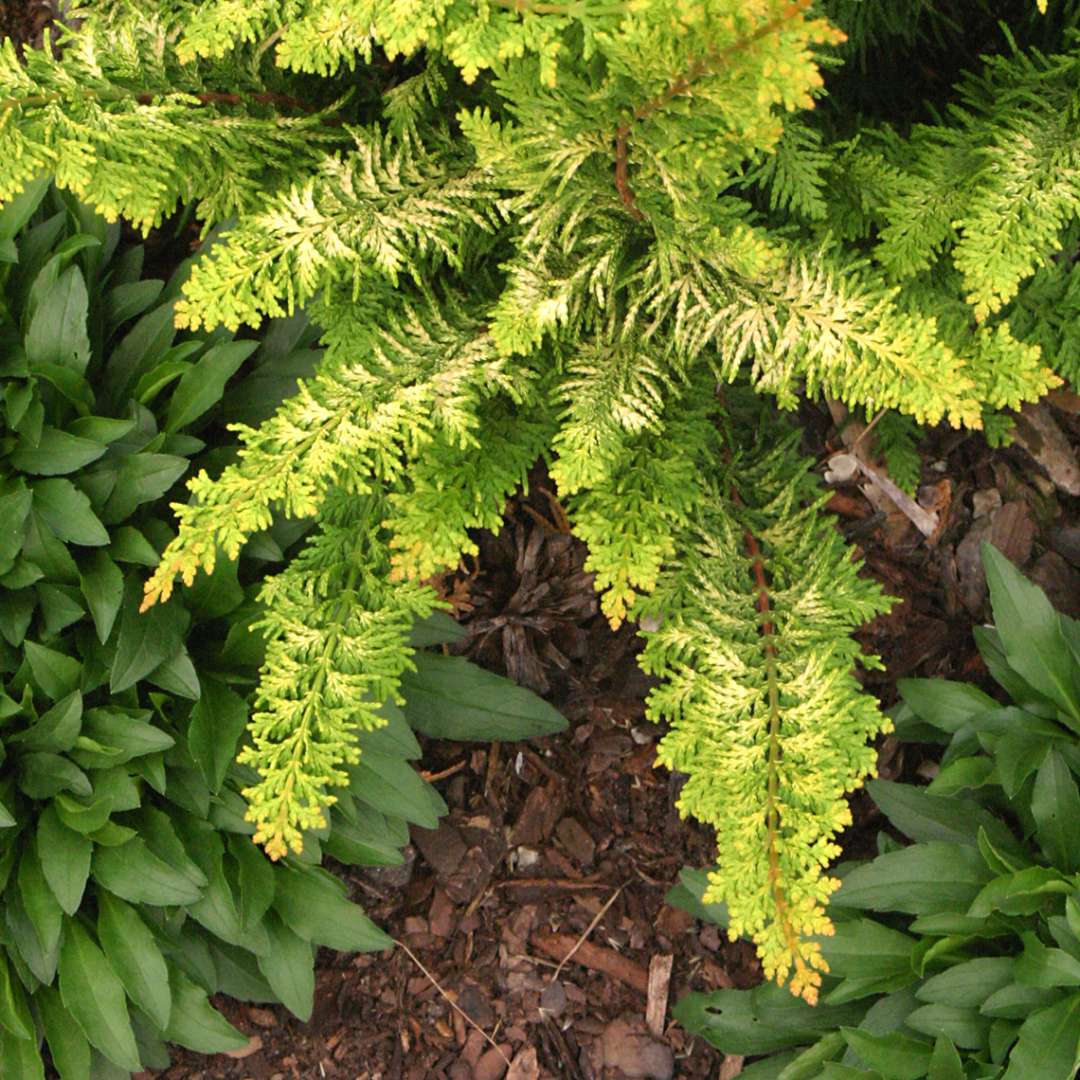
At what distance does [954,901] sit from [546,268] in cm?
173

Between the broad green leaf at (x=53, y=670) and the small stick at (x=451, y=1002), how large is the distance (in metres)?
1.17

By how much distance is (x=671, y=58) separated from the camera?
1621 millimetres

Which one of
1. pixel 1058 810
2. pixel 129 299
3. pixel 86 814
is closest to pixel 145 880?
pixel 86 814

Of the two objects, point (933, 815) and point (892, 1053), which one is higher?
point (933, 815)

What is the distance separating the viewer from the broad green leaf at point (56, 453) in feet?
8.91

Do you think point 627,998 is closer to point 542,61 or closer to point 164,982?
point 164,982

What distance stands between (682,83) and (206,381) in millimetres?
1620

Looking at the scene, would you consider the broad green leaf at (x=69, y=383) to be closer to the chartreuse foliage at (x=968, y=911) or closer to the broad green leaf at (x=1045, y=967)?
the chartreuse foliage at (x=968, y=911)

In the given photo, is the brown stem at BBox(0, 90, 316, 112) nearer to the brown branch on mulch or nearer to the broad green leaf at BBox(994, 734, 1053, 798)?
the broad green leaf at BBox(994, 734, 1053, 798)

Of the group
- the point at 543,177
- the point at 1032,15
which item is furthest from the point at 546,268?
the point at 1032,15

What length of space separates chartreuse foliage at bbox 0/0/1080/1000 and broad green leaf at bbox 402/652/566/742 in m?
0.69

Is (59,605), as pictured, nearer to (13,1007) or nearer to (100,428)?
(100,428)

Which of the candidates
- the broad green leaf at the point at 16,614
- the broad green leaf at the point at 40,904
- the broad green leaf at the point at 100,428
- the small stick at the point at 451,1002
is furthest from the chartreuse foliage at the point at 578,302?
the small stick at the point at 451,1002

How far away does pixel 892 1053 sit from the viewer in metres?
2.49
